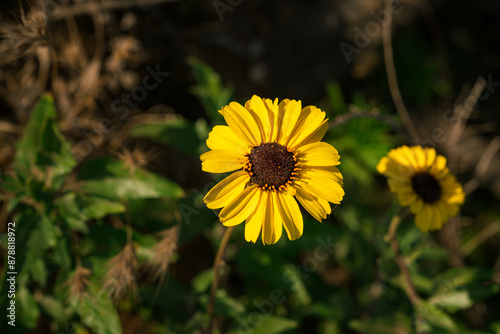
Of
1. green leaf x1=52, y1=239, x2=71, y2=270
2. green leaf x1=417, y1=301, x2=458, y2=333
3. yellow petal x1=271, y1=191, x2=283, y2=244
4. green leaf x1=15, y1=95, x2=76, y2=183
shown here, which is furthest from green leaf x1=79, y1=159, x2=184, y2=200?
green leaf x1=417, y1=301, x2=458, y2=333

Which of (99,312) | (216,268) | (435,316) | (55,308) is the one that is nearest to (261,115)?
(216,268)

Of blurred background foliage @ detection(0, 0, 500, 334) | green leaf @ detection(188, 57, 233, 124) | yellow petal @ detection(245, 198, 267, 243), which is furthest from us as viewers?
green leaf @ detection(188, 57, 233, 124)

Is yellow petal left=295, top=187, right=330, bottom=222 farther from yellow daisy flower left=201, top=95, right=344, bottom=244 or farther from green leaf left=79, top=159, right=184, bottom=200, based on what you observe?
green leaf left=79, top=159, right=184, bottom=200

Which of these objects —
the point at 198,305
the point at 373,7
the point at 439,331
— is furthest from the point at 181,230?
the point at 373,7

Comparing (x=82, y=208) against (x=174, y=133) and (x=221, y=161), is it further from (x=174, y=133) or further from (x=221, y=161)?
(x=221, y=161)

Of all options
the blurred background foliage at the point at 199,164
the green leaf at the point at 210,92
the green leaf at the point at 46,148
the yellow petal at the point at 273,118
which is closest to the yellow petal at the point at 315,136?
the yellow petal at the point at 273,118

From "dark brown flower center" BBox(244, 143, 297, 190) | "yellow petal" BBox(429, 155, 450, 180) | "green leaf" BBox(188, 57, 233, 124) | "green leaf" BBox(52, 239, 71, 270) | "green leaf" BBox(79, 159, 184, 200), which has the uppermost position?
"green leaf" BBox(188, 57, 233, 124)
